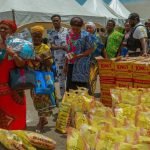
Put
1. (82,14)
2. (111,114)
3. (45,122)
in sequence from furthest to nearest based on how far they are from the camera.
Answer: (82,14) → (45,122) → (111,114)

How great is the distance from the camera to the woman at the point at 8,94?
3551 millimetres

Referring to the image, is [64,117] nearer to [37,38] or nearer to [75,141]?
[37,38]

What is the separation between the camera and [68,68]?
610 centimetres

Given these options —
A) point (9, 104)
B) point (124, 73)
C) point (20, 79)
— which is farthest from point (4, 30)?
point (124, 73)

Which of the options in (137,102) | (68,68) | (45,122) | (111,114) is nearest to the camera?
(111,114)

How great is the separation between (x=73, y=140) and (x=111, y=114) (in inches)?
31.4

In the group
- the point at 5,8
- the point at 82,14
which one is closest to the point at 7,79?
the point at 5,8

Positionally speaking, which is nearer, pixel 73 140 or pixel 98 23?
pixel 73 140

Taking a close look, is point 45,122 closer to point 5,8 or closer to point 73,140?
point 73,140

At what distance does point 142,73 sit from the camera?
5895mm

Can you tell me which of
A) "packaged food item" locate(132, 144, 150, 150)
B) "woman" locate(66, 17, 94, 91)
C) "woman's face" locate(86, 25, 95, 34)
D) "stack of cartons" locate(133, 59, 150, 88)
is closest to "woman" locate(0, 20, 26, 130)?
"packaged food item" locate(132, 144, 150, 150)

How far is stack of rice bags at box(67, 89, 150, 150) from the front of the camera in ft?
8.32

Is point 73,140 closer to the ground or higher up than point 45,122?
higher up

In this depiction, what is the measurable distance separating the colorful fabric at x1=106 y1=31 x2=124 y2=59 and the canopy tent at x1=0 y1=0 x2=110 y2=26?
574 cm
